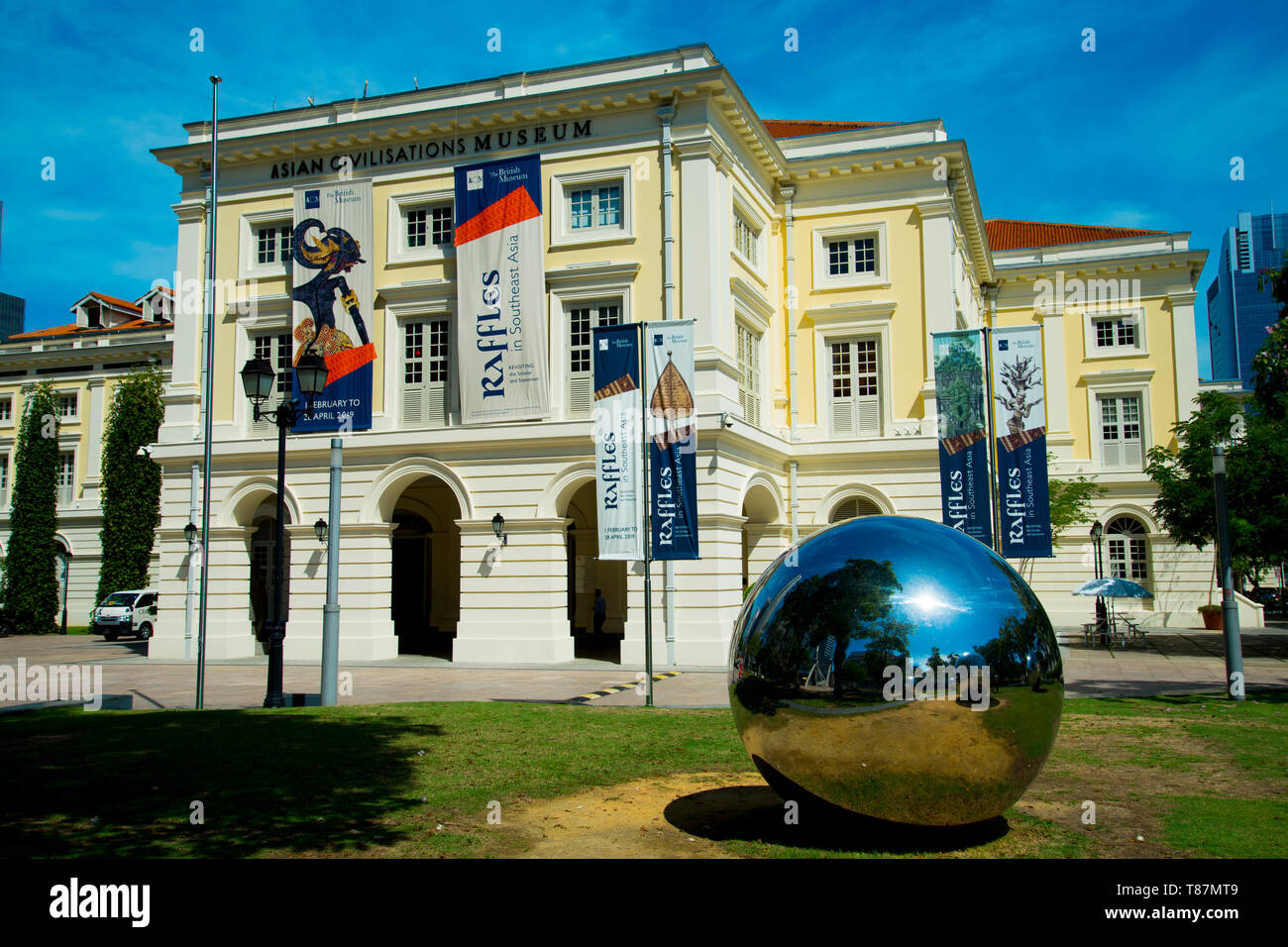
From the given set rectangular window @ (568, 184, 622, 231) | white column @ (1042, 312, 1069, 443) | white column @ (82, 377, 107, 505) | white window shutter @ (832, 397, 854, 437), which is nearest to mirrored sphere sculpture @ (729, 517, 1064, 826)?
rectangular window @ (568, 184, 622, 231)

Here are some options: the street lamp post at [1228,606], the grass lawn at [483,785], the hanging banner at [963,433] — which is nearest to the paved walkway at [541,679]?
the street lamp post at [1228,606]

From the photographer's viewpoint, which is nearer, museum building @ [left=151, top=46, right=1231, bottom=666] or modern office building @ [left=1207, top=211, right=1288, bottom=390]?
museum building @ [left=151, top=46, right=1231, bottom=666]

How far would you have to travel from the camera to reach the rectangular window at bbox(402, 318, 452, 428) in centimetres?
2678

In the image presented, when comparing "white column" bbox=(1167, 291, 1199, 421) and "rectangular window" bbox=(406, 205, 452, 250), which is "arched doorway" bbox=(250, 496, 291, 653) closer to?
"rectangular window" bbox=(406, 205, 452, 250)

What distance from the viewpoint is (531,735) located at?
38.2ft

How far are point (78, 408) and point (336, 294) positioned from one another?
3226 cm

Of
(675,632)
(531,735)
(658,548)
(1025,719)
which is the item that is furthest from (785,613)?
(675,632)

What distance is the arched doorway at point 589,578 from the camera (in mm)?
32406

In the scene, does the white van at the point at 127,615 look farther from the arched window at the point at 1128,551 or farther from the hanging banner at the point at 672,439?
the arched window at the point at 1128,551

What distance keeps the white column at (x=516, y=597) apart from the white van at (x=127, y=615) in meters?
19.5

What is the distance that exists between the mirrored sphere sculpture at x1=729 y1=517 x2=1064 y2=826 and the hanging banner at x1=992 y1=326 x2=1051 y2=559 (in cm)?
1871

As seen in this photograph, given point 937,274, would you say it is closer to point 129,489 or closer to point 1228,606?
point 1228,606

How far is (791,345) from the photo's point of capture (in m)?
30.2
